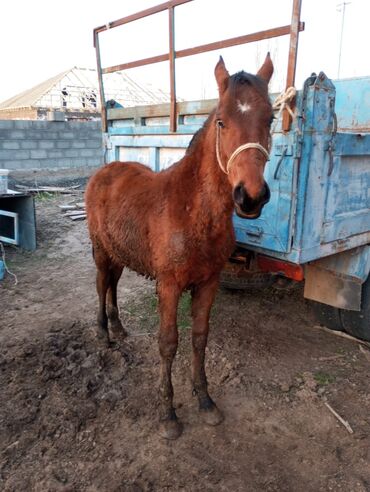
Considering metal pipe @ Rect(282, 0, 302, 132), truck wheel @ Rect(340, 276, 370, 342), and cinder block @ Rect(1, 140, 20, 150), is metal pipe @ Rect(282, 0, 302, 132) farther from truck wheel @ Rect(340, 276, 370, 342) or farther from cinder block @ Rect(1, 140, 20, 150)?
cinder block @ Rect(1, 140, 20, 150)

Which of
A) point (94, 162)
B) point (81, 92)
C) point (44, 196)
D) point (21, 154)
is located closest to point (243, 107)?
point (44, 196)

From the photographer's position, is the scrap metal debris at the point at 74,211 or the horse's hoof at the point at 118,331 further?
the scrap metal debris at the point at 74,211

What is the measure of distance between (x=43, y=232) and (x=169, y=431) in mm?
5262

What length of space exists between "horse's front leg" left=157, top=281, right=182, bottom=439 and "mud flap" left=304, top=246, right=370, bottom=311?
4.39ft

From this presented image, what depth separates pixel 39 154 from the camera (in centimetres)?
1077

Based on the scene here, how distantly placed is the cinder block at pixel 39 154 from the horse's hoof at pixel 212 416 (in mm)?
9672

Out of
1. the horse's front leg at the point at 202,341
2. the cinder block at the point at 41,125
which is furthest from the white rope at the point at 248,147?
the cinder block at the point at 41,125

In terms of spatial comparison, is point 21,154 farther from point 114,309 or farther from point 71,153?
point 114,309

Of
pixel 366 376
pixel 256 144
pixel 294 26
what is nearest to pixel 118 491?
pixel 256 144

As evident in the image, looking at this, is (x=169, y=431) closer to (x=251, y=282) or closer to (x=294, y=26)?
(x=251, y=282)

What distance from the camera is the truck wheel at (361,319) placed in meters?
3.34

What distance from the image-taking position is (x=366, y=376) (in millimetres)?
3197

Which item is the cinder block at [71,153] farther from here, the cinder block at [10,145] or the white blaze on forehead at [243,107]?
the white blaze on forehead at [243,107]

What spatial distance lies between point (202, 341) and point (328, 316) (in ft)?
5.14
